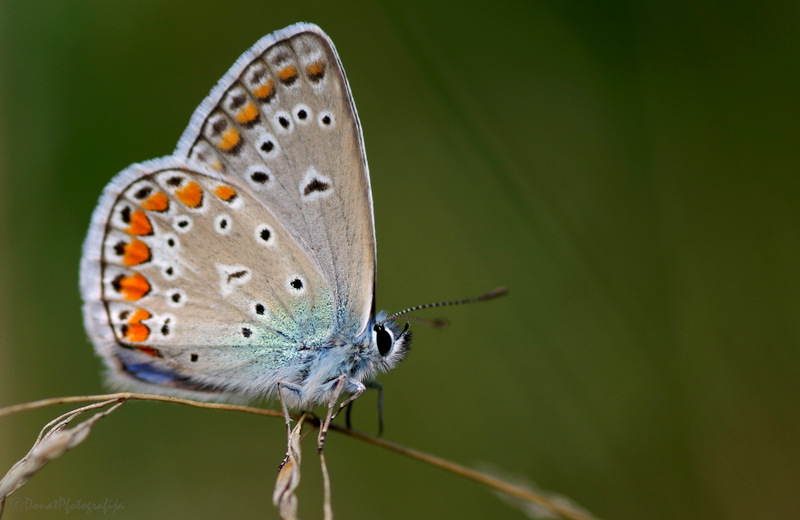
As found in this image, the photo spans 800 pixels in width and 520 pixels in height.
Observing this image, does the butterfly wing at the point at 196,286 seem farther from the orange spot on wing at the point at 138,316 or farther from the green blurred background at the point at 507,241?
the green blurred background at the point at 507,241

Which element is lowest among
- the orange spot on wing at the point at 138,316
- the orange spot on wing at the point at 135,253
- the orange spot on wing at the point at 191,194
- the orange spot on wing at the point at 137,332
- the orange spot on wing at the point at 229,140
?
the orange spot on wing at the point at 137,332

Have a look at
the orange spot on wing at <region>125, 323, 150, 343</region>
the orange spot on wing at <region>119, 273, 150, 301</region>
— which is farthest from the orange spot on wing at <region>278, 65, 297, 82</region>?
the orange spot on wing at <region>125, 323, 150, 343</region>

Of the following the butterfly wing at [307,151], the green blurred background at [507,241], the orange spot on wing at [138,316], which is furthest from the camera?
the green blurred background at [507,241]

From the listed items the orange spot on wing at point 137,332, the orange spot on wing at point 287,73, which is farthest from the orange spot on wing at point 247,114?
the orange spot on wing at point 137,332

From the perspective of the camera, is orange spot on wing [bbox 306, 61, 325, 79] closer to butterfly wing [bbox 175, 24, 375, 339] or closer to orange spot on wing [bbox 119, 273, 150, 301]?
butterfly wing [bbox 175, 24, 375, 339]

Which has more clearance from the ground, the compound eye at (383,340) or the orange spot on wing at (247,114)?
the orange spot on wing at (247,114)

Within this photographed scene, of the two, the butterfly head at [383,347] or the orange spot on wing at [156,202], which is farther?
the orange spot on wing at [156,202]

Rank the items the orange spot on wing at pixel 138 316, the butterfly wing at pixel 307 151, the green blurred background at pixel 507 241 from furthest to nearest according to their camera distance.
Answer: the green blurred background at pixel 507 241 → the orange spot on wing at pixel 138 316 → the butterfly wing at pixel 307 151
